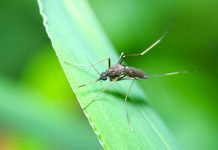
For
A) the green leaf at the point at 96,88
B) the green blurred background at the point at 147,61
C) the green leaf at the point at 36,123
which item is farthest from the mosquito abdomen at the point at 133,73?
the green blurred background at the point at 147,61

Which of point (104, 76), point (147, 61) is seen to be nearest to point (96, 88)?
point (104, 76)

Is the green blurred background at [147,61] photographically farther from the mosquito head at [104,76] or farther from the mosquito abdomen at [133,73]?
the mosquito head at [104,76]

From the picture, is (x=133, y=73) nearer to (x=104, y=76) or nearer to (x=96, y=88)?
(x=104, y=76)

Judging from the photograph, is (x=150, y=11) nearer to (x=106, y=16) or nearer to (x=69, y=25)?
(x=106, y=16)

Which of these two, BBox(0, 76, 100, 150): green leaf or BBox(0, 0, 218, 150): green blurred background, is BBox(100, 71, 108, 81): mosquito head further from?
BBox(0, 0, 218, 150): green blurred background

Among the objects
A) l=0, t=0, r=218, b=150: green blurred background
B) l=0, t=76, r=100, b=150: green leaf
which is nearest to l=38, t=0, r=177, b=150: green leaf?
l=0, t=76, r=100, b=150: green leaf

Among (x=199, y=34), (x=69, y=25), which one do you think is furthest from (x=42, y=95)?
(x=199, y=34)
